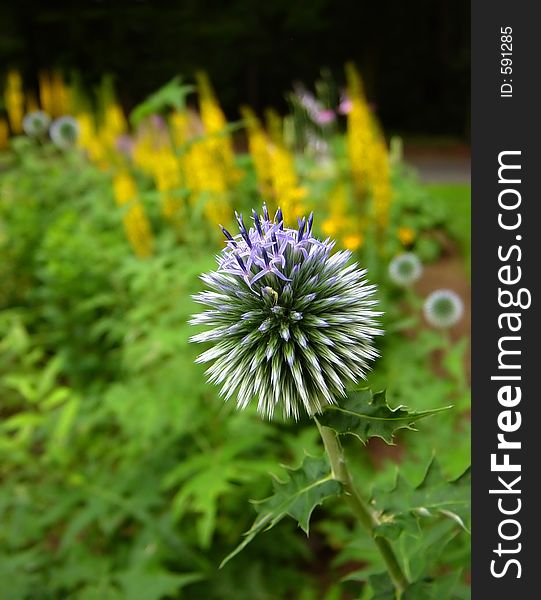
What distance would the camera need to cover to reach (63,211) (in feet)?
15.9

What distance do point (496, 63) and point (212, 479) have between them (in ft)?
5.43

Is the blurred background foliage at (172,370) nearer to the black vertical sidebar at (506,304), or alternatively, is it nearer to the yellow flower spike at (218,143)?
the yellow flower spike at (218,143)

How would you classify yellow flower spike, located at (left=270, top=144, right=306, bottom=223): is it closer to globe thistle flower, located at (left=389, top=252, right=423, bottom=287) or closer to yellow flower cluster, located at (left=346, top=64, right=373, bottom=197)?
yellow flower cluster, located at (left=346, top=64, right=373, bottom=197)

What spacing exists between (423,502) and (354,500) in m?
0.14

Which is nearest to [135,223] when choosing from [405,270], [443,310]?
[405,270]

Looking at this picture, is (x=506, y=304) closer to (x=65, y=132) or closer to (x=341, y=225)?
(x=341, y=225)

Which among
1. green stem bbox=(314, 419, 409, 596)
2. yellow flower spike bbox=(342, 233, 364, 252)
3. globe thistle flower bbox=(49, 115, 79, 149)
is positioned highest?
globe thistle flower bbox=(49, 115, 79, 149)

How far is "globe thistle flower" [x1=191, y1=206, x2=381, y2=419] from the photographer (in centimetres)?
101

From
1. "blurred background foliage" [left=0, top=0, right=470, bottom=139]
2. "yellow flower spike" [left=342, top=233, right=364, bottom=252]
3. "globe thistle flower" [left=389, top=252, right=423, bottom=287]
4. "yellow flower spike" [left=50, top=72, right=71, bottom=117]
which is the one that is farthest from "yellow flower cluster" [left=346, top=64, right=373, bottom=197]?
"blurred background foliage" [left=0, top=0, right=470, bottom=139]

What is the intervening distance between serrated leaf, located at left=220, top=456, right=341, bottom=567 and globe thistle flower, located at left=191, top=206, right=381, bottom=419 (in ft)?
0.38

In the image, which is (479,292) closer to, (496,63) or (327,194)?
(496,63)

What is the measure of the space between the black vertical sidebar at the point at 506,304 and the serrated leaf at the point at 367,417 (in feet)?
0.78

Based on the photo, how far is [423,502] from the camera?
3.83ft

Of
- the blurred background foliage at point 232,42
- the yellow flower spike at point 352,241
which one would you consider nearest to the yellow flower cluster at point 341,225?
the yellow flower spike at point 352,241
